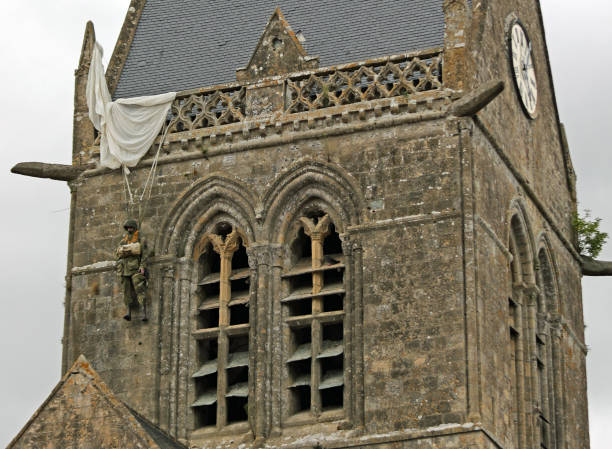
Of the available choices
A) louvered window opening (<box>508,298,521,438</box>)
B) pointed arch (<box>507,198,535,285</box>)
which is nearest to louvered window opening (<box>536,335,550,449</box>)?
louvered window opening (<box>508,298,521,438</box>)

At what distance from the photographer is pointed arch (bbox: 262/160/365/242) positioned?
35.9m

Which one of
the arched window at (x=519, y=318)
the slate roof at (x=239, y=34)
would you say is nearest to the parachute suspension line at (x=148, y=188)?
the slate roof at (x=239, y=34)

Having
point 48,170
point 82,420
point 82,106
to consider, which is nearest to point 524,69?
point 82,106

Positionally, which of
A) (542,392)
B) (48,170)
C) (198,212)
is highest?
(48,170)

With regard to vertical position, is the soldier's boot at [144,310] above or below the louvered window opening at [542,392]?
above

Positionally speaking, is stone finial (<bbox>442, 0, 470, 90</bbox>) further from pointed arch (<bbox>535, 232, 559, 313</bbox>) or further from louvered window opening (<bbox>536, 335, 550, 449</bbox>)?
louvered window opening (<bbox>536, 335, 550, 449</bbox>)

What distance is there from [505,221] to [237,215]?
415cm

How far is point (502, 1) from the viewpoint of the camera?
38.0 meters

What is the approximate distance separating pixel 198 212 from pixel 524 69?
6043mm

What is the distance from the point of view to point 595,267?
4078cm

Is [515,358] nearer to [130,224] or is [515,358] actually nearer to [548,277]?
[548,277]

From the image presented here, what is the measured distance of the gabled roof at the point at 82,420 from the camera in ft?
107

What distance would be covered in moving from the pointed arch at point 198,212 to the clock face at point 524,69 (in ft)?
16.6

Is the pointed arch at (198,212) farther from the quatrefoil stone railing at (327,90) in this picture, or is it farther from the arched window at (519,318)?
the arched window at (519,318)
